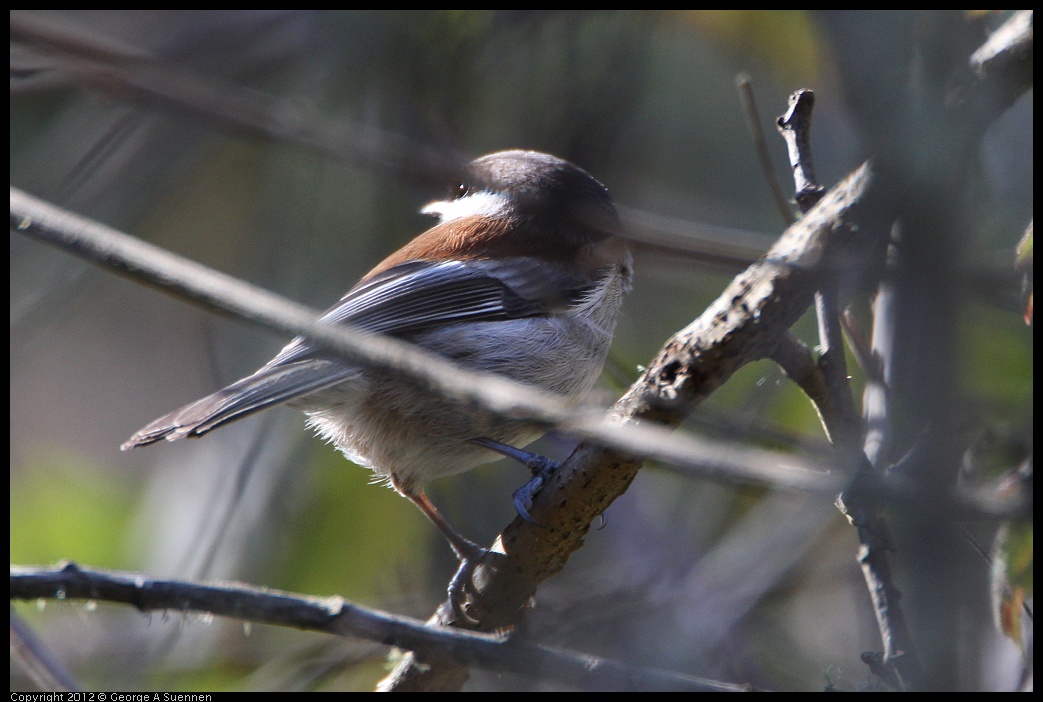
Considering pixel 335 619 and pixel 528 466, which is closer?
pixel 335 619

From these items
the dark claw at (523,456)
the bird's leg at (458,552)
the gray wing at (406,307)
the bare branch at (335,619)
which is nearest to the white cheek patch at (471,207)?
the gray wing at (406,307)

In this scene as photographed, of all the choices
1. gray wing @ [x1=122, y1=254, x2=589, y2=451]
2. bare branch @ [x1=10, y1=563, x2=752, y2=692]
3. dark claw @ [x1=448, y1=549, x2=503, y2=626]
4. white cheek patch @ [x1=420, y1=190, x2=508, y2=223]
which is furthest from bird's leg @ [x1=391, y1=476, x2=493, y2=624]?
white cheek patch @ [x1=420, y1=190, x2=508, y2=223]

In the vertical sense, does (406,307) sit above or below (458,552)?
above

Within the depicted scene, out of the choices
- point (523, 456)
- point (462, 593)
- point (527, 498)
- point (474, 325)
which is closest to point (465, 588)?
point (462, 593)

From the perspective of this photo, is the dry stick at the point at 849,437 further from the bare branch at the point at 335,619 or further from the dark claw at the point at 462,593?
the dark claw at the point at 462,593

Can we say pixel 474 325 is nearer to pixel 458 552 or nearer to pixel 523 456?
pixel 523 456

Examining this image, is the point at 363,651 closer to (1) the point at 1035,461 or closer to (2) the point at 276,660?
(2) the point at 276,660
